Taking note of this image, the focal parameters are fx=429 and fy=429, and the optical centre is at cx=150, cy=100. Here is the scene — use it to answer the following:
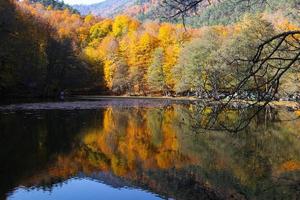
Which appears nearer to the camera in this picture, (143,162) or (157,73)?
(143,162)

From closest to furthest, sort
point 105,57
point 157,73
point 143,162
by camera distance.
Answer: point 143,162 < point 157,73 < point 105,57

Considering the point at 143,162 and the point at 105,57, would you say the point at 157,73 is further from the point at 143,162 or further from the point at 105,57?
the point at 143,162

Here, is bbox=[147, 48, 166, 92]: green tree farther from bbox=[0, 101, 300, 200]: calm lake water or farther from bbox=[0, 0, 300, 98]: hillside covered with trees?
bbox=[0, 101, 300, 200]: calm lake water

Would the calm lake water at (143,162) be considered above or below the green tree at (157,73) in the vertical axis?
below

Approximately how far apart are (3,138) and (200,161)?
34.8 ft

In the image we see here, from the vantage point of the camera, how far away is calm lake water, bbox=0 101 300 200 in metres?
14.0

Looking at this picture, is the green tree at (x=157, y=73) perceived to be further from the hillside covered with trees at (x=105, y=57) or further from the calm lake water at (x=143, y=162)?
the calm lake water at (x=143, y=162)

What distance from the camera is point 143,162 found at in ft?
60.8

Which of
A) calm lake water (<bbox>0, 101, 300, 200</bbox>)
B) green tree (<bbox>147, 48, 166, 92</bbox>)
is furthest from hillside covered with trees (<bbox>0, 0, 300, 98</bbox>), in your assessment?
calm lake water (<bbox>0, 101, 300, 200</bbox>)

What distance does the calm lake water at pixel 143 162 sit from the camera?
1402cm

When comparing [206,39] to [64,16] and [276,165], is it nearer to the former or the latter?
[276,165]

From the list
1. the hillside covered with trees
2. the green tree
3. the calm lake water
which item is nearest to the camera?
the calm lake water

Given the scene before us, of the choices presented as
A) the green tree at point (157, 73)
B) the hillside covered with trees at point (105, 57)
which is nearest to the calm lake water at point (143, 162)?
the hillside covered with trees at point (105, 57)

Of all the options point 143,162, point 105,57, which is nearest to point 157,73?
point 105,57
